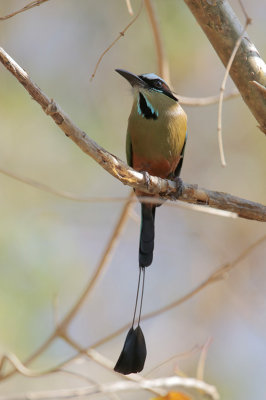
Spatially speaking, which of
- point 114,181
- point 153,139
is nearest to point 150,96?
point 153,139

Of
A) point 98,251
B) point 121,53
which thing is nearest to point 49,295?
point 98,251

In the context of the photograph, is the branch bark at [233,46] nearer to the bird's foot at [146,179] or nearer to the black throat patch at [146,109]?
the bird's foot at [146,179]

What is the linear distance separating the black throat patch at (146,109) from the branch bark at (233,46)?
3.59 feet

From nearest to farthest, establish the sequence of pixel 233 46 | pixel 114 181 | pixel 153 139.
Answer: pixel 233 46 < pixel 153 139 < pixel 114 181

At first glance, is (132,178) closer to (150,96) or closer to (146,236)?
(146,236)

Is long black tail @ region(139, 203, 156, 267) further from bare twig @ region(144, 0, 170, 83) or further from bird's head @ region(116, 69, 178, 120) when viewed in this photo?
bare twig @ region(144, 0, 170, 83)

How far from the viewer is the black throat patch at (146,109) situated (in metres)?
3.77

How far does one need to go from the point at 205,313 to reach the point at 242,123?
2044 millimetres

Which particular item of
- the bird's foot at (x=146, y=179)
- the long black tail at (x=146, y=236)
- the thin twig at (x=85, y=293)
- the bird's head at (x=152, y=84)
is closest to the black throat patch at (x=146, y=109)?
the bird's head at (x=152, y=84)

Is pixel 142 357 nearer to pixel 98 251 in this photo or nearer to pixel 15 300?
pixel 15 300

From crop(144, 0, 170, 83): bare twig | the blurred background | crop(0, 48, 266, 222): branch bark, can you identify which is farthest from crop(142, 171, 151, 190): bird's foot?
the blurred background

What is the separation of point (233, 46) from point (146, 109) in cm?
123

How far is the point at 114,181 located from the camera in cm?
642

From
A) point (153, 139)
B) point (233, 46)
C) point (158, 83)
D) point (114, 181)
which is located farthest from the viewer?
point (114, 181)
